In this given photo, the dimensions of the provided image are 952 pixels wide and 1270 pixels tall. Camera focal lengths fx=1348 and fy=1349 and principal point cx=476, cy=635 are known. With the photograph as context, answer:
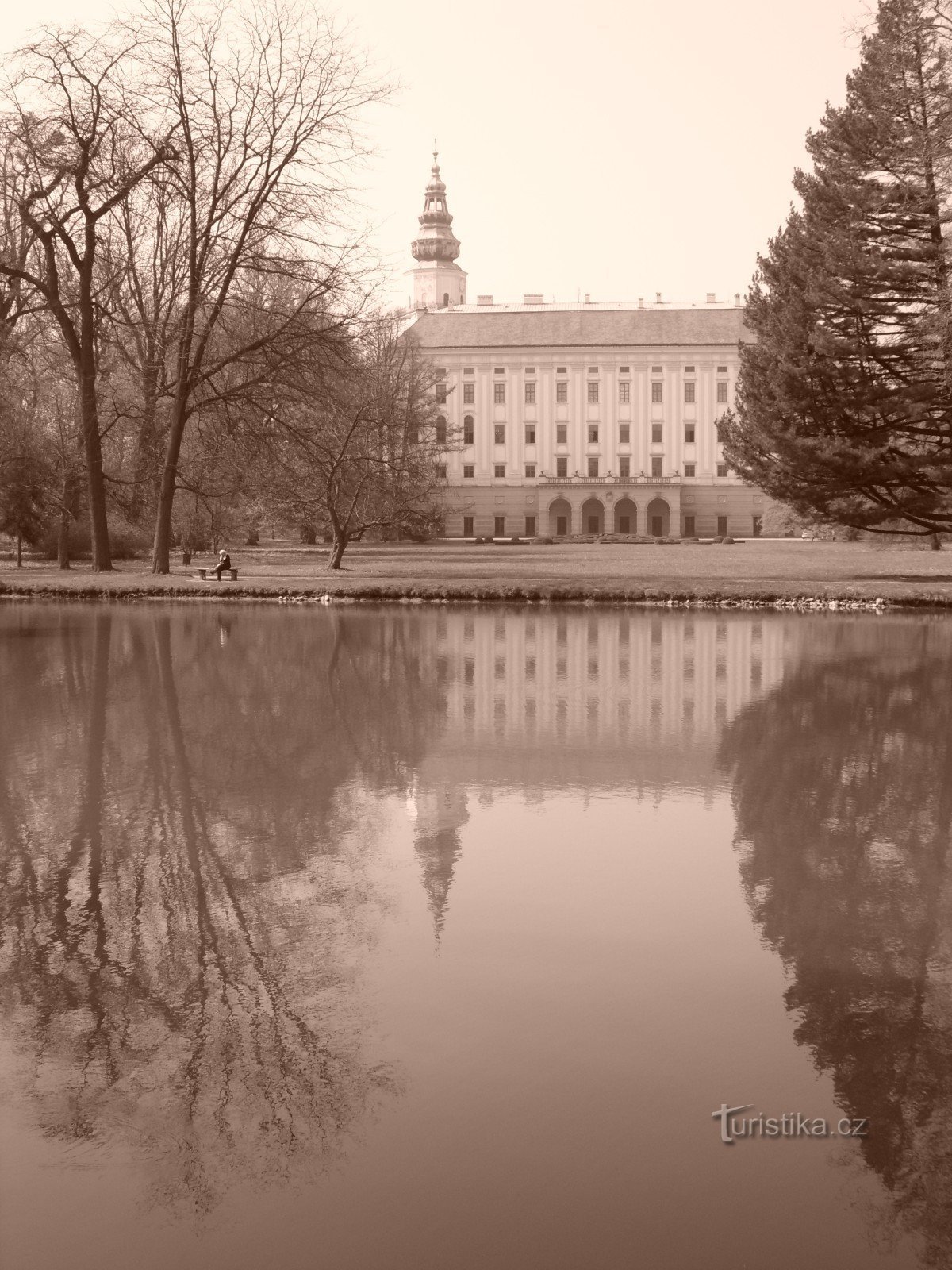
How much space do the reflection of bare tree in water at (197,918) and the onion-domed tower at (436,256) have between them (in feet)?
435

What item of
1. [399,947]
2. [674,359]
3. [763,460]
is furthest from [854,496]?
[674,359]

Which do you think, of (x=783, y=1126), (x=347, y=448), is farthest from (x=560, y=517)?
(x=783, y=1126)

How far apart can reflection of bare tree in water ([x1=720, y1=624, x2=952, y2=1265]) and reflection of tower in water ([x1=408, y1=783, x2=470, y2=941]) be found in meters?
1.51

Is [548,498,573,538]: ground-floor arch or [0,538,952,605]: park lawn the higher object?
[548,498,573,538]: ground-floor arch

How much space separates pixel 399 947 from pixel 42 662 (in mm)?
11798

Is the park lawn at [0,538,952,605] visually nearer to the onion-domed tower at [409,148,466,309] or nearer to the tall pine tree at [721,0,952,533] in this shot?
the tall pine tree at [721,0,952,533]

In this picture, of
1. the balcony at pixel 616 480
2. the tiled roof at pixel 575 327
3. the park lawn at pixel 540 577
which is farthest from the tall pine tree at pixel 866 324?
the tiled roof at pixel 575 327

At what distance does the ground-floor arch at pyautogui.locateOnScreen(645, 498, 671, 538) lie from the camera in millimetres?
98625

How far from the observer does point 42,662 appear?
1645 centimetres

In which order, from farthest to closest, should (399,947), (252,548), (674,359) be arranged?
(674,359), (252,548), (399,947)

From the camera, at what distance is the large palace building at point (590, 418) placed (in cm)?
9894

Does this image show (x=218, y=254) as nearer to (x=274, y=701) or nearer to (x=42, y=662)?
(x=42, y=662)

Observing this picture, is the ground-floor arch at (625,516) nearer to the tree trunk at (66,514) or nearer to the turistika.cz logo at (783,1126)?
the tree trunk at (66,514)

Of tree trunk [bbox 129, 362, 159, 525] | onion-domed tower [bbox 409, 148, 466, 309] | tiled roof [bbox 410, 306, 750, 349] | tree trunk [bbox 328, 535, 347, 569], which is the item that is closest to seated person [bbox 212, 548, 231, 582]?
tree trunk [bbox 328, 535, 347, 569]
